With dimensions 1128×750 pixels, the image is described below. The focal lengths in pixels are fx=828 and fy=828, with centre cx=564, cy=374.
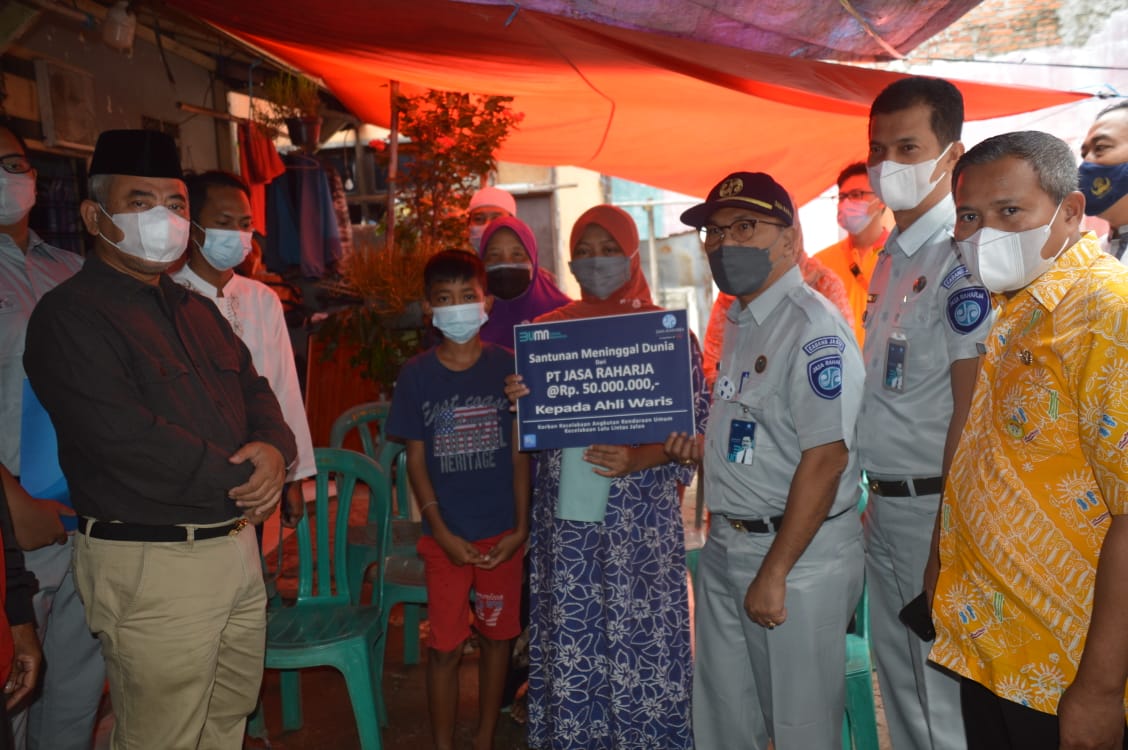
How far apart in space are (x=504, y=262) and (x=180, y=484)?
6.66 feet

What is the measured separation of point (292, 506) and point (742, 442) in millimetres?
2015

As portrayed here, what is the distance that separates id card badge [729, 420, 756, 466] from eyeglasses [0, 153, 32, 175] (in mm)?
2656

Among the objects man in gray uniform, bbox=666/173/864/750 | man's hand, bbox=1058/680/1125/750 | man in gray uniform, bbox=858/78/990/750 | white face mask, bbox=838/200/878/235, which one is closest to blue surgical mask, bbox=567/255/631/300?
man in gray uniform, bbox=666/173/864/750

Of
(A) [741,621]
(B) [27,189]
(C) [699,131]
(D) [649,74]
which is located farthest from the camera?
(C) [699,131]

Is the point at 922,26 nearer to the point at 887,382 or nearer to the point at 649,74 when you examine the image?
the point at 649,74

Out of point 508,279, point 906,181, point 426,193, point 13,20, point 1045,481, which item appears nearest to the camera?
point 1045,481

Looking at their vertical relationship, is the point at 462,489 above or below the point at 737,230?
below

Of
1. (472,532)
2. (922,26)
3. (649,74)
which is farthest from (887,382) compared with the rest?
(922,26)

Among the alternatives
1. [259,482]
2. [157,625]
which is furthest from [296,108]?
[157,625]

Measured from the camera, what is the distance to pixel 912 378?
2477 mm

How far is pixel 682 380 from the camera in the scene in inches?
110

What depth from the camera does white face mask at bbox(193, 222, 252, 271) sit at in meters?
3.35

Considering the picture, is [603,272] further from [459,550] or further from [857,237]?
[857,237]

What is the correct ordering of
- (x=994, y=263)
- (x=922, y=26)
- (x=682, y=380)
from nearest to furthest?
1. (x=994, y=263)
2. (x=682, y=380)
3. (x=922, y=26)
